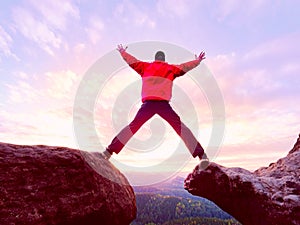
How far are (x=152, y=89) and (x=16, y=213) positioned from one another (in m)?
5.38

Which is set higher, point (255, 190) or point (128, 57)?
point (128, 57)

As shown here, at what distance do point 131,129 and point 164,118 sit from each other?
4.29 ft

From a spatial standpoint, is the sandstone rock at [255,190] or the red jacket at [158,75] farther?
the red jacket at [158,75]

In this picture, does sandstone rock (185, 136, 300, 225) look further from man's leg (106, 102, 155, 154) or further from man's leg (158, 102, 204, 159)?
man's leg (106, 102, 155, 154)

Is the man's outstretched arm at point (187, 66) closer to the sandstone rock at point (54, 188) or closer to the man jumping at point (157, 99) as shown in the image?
the man jumping at point (157, 99)

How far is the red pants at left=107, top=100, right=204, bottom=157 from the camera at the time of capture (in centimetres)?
768

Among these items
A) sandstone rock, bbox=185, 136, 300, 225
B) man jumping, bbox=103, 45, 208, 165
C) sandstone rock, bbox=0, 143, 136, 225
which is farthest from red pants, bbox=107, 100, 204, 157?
sandstone rock, bbox=185, 136, 300, 225

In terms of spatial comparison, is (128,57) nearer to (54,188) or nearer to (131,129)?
(131,129)

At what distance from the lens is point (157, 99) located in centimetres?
817

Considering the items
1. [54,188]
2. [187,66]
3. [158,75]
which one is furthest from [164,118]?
[54,188]

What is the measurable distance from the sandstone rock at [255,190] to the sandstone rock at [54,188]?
3674mm

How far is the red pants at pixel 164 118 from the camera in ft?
25.2

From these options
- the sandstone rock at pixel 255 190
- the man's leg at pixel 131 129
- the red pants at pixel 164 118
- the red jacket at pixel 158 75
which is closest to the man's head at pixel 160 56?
the red jacket at pixel 158 75

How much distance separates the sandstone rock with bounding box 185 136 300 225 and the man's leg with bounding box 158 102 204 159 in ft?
4.43
